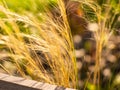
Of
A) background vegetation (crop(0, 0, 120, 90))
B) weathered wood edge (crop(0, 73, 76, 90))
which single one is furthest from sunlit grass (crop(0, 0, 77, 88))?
weathered wood edge (crop(0, 73, 76, 90))

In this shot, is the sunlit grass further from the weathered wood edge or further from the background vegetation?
the weathered wood edge

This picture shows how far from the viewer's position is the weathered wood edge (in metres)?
0.90

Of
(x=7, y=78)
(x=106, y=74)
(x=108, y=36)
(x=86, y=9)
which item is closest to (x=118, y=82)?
(x=106, y=74)

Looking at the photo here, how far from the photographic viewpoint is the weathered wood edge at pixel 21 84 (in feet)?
2.95

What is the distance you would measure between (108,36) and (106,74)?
148mm

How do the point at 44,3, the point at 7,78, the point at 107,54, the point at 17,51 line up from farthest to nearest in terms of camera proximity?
the point at 44,3, the point at 107,54, the point at 17,51, the point at 7,78

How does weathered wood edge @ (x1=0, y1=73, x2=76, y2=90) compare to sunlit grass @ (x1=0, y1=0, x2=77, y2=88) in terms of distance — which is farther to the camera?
sunlit grass @ (x1=0, y1=0, x2=77, y2=88)

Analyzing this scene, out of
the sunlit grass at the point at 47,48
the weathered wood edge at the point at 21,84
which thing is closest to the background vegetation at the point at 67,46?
the sunlit grass at the point at 47,48

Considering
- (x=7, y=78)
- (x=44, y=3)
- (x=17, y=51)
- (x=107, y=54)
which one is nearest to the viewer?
(x=7, y=78)

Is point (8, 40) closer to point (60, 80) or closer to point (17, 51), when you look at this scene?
point (17, 51)

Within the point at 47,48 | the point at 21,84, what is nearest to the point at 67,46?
the point at 47,48

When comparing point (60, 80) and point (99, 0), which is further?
point (99, 0)

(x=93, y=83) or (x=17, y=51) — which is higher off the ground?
(x=17, y=51)

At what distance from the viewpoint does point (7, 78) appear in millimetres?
962
